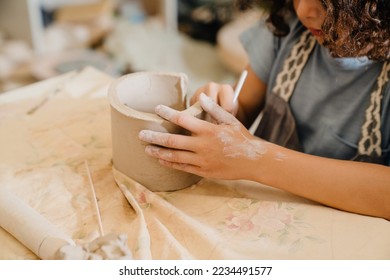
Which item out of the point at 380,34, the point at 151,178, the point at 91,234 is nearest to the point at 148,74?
the point at 151,178

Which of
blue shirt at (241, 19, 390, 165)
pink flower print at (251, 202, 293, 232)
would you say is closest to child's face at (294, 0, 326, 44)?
blue shirt at (241, 19, 390, 165)

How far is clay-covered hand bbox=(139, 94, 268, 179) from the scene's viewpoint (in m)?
0.73

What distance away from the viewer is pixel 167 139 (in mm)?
729

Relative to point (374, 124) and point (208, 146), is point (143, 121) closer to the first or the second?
point (208, 146)

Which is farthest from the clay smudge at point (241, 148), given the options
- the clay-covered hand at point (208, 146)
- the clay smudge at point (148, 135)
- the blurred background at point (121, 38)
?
the blurred background at point (121, 38)

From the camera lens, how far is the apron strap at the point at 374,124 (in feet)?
2.89

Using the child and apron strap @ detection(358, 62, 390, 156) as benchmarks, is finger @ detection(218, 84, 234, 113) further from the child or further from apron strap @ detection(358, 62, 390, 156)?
apron strap @ detection(358, 62, 390, 156)

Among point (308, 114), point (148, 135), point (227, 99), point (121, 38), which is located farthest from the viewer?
point (121, 38)

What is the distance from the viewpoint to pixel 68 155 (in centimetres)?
88

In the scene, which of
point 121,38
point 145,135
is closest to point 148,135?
point 145,135

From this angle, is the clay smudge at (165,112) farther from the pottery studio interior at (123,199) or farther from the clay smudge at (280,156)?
the clay smudge at (280,156)

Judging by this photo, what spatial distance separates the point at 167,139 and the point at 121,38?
5.86 ft

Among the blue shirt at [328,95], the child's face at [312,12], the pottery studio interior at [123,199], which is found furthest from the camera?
the blue shirt at [328,95]

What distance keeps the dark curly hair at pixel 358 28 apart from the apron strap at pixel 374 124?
0.05 m
